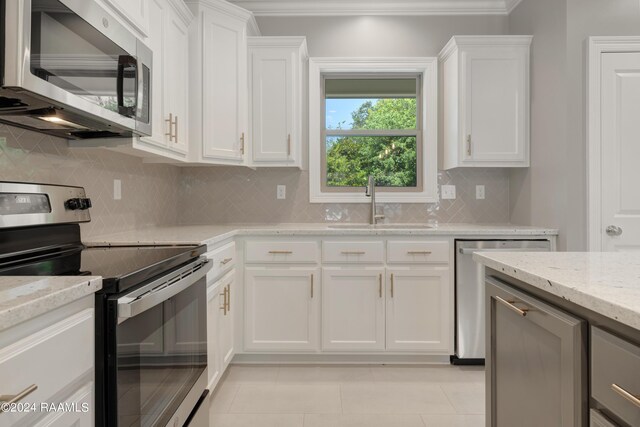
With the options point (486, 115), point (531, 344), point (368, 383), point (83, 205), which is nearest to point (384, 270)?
point (368, 383)

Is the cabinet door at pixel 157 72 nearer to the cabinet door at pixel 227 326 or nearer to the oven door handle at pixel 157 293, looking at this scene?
the oven door handle at pixel 157 293

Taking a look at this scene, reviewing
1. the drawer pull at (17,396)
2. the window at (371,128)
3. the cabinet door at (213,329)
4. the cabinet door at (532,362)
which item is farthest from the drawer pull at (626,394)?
the window at (371,128)

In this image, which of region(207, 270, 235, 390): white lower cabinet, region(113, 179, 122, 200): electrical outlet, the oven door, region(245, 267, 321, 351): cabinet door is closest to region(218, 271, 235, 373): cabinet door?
region(207, 270, 235, 390): white lower cabinet

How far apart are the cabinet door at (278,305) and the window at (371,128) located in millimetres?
1052

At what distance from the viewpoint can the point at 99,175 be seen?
207 cm

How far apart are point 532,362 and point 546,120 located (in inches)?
82.7

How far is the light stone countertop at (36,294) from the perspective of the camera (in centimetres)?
70

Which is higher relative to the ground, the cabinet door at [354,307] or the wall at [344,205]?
the wall at [344,205]

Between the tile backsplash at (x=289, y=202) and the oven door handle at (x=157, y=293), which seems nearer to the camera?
the oven door handle at (x=157, y=293)

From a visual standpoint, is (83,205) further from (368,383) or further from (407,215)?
(407,215)

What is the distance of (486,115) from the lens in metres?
2.87

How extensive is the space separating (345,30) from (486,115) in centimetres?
131

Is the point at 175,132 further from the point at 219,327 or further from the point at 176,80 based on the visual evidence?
the point at 219,327

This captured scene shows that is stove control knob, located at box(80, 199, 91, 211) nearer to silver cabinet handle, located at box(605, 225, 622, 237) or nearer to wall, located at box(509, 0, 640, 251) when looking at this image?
wall, located at box(509, 0, 640, 251)
